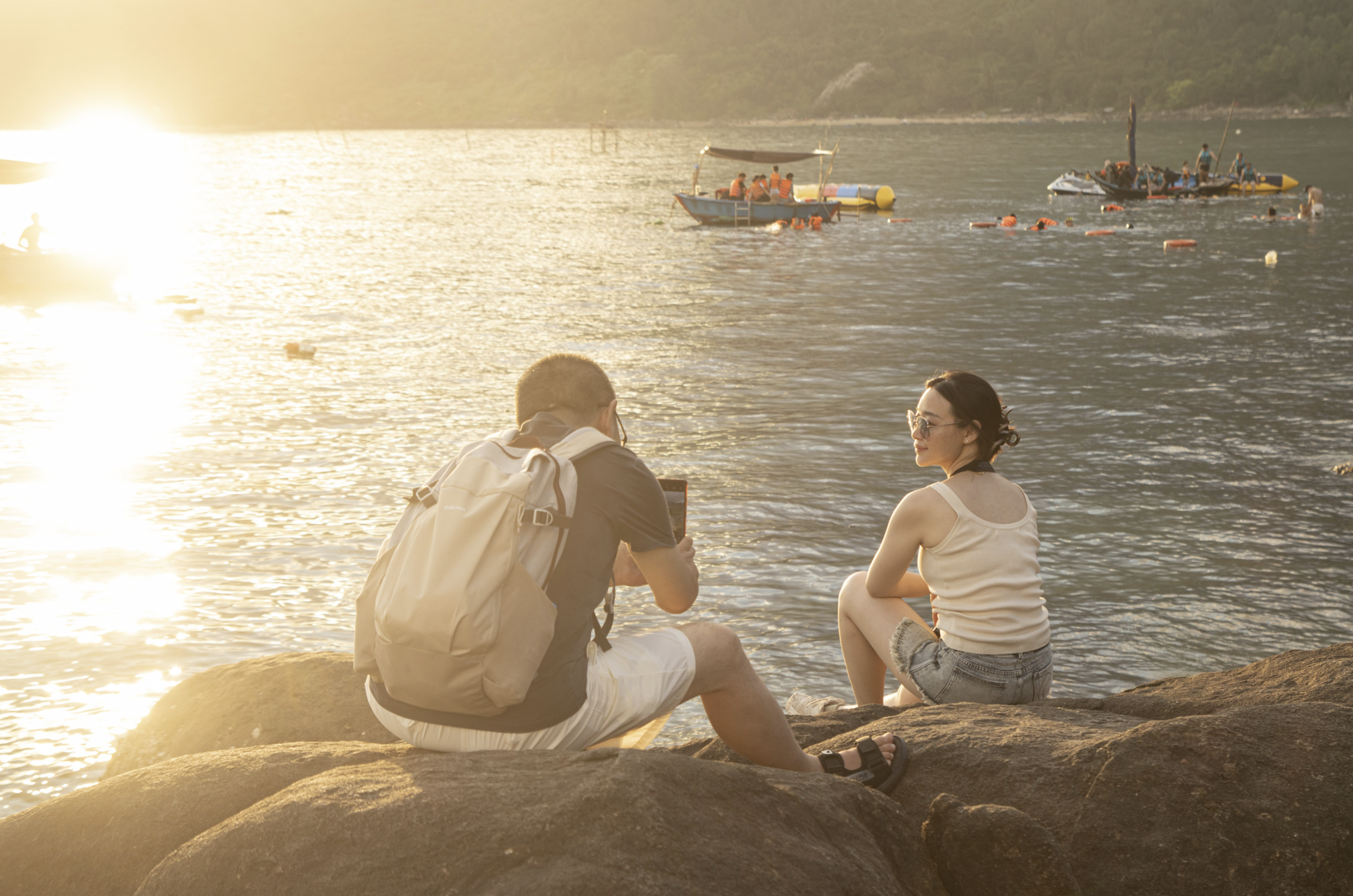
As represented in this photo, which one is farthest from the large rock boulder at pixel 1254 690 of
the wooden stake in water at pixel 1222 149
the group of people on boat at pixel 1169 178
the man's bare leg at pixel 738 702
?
the group of people on boat at pixel 1169 178

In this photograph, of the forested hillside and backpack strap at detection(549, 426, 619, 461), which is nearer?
backpack strap at detection(549, 426, 619, 461)

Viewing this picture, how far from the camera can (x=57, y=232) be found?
167 feet

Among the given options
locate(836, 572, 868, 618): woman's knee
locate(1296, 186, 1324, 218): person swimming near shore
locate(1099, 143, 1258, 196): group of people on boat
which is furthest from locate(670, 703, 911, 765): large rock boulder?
locate(1099, 143, 1258, 196): group of people on boat

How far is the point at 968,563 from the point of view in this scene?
469 centimetres

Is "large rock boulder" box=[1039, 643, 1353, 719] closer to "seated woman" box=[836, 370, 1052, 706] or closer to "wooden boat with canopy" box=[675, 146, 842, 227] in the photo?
"seated woman" box=[836, 370, 1052, 706]

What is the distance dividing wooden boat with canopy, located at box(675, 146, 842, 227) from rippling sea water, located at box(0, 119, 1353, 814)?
1228 millimetres

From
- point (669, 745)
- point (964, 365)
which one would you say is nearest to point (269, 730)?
point (669, 745)

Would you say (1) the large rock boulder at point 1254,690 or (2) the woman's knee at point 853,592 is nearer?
(1) the large rock boulder at point 1254,690

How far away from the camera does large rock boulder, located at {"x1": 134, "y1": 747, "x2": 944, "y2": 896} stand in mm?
2920

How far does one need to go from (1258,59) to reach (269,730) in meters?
167

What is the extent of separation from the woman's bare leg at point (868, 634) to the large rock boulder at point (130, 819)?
211 centimetres

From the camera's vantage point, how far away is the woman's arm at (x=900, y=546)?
4660 millimetres

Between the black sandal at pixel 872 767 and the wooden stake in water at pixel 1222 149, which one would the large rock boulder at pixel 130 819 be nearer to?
the black sandal at pixel 872 767

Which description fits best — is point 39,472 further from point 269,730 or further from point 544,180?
point 544,180
